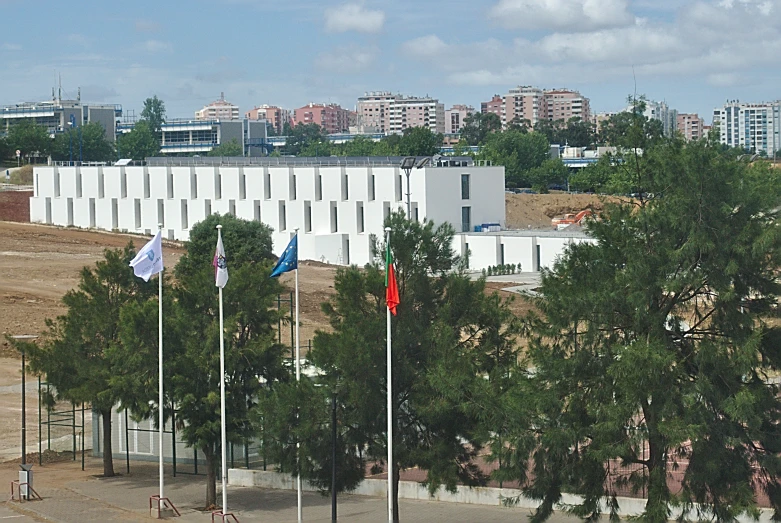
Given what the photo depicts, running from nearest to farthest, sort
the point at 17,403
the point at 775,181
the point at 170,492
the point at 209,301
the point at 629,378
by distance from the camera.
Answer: the point at 629,378 < the point at 775,181 < the point at 209,301 < the point at 170,492 < the point at 17,403

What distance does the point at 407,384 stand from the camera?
24750mm

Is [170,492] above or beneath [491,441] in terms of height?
beneath

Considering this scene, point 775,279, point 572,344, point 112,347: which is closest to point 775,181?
point 775,279

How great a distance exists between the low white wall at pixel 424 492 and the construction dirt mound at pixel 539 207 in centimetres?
8155

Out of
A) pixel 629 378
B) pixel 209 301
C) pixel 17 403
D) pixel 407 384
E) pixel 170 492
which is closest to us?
pixel 629 378

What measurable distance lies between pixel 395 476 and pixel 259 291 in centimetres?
689

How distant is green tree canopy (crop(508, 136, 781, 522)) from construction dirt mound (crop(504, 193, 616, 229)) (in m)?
91.4

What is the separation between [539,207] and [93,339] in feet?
296

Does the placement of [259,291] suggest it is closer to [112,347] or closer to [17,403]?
[112,347]

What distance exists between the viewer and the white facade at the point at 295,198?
84.9 meters

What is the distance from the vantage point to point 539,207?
392 ft

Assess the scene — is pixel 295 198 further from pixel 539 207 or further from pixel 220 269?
pixel 220 269

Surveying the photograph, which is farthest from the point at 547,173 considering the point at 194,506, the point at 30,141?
the point at 194,506

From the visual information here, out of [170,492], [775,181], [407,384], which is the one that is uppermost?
[775,181]
